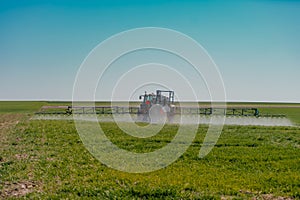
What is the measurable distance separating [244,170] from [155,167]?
9.64 feet

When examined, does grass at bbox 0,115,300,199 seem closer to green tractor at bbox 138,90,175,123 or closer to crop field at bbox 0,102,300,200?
crop field at bbox 0,102,300,200

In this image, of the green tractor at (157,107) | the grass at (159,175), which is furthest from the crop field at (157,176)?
the green tractor at (157,107)

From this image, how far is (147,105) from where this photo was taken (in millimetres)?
30516

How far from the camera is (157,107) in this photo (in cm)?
2950

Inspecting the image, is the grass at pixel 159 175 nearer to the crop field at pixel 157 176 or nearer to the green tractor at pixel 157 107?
the crop field at pixel 157 176

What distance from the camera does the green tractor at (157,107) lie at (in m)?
29.2

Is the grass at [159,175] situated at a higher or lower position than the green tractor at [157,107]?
lower

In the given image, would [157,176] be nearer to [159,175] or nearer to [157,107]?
[159,175]

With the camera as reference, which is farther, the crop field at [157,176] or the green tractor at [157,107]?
the green tractor at [157,107]

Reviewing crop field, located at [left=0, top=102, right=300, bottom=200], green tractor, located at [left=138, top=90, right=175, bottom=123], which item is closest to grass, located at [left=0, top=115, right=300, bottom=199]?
crop field, located at [left=0, top=102, right=300, bottom=200]

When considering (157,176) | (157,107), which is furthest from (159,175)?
(157,107)

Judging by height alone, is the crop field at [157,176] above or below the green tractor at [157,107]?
below

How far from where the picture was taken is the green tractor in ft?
95.7

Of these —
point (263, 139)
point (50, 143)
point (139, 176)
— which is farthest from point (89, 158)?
point (263, 139)
